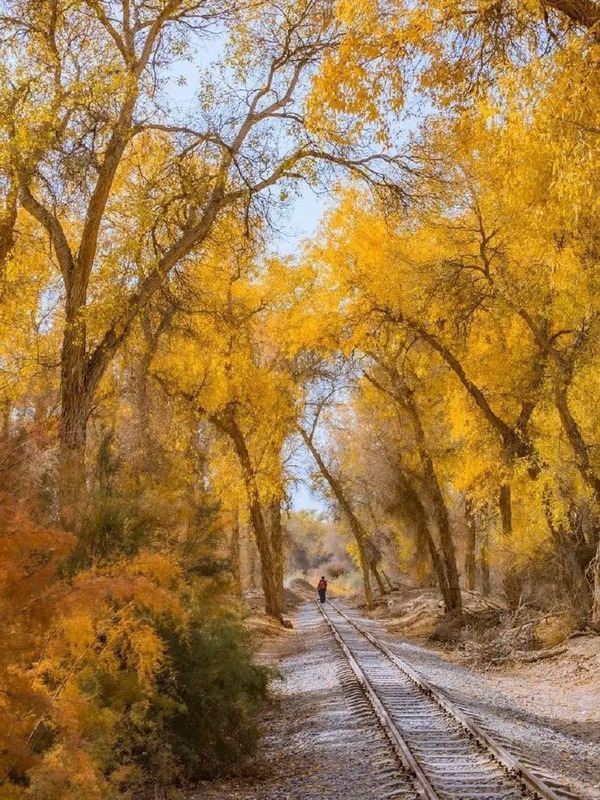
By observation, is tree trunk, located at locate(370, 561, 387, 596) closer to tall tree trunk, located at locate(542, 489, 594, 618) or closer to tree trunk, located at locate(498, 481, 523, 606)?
tree trunk, located at locate(498, 481, 523, 606)

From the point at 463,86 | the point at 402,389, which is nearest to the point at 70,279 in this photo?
the point at 463,86

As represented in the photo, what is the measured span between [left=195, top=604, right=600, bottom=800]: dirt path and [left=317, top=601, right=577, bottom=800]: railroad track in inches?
7.9

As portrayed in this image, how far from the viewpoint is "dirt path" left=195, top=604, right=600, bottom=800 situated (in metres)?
7.09

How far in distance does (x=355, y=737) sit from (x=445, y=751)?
4.51 ft

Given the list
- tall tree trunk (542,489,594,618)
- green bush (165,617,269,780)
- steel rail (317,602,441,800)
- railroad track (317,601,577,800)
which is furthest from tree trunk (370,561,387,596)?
green bush (165,617,269,780)

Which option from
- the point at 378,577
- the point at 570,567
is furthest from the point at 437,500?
the point at 378,577

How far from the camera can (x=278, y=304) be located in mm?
22047

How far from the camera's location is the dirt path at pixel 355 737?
23.3ft

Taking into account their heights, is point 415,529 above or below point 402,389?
below

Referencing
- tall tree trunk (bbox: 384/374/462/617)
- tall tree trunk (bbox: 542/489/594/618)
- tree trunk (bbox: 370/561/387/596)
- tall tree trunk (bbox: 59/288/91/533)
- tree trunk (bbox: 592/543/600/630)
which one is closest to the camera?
tall tree trunk (bbox: 59/288/91/533)

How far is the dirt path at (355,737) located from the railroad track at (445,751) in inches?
7.9

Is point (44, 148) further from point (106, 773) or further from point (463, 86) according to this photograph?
point (106, 773)

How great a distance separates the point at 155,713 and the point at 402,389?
16.5m

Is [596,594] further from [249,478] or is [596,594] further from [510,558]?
[249,478]
